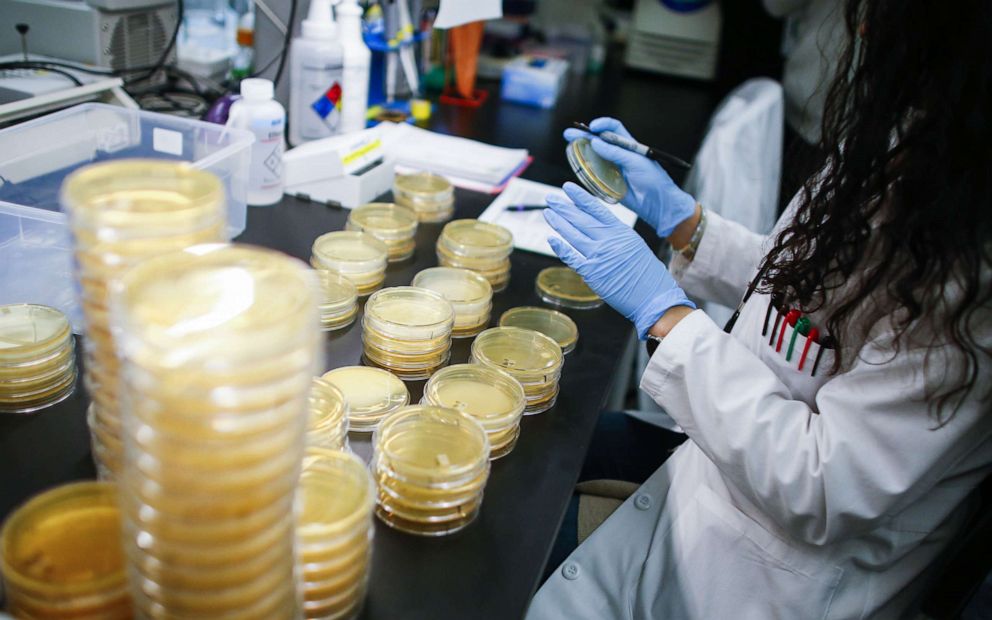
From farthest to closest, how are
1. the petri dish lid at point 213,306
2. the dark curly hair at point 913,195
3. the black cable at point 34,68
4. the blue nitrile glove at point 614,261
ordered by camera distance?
the black cable at point 34,68 → the blue nitrile glove at point 614,261 → the dark curly hair at point 913,195 → the petri dish lid at point 213,306

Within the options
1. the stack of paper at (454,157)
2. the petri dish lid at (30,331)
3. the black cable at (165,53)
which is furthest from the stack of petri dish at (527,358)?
the black cable at (165,53)

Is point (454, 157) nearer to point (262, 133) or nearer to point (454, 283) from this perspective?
point (262, 133)

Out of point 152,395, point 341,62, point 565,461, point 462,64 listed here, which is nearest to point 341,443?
point 565,461

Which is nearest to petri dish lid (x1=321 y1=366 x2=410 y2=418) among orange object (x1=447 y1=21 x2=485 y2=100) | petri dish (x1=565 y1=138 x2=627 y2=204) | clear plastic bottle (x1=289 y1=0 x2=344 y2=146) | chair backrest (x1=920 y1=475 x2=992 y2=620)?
petri dish (x1=565 y1=138 x2=627 y2=204)

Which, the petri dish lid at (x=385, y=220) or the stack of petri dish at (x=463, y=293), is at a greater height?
the petri dish lid at (x=385, y=220)

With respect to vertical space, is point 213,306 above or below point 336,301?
above

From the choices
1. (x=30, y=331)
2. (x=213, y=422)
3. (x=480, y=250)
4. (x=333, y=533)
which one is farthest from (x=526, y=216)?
(x=213, y=422)

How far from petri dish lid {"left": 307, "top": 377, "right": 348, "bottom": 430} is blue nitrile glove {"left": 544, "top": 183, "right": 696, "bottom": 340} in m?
0.48

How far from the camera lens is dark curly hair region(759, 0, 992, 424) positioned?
916 millimetres

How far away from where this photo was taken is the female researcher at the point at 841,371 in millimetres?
929

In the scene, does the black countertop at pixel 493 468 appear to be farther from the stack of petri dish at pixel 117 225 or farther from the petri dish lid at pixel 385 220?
the stack of petri dish at pixel 117 225

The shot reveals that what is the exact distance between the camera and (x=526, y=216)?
1720 millimetres

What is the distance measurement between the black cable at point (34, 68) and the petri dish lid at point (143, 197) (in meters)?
1.05

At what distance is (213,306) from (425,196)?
109 cm
